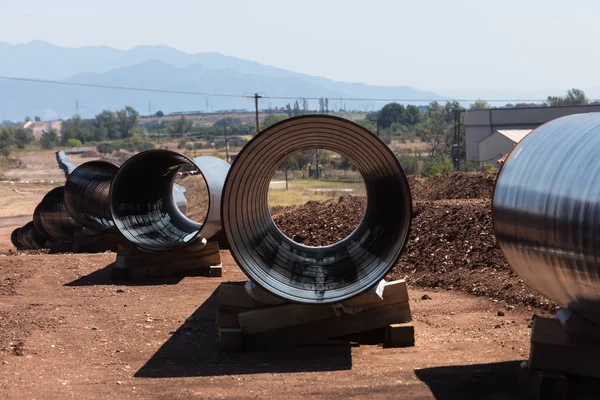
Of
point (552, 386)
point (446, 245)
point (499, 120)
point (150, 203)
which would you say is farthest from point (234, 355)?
point (499, 120)

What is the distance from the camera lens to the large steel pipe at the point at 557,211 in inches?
261

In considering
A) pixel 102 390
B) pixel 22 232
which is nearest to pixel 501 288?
pixel 102 390

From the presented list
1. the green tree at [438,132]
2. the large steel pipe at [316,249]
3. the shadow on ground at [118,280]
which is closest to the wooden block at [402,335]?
the large steel pipe at [316,249]

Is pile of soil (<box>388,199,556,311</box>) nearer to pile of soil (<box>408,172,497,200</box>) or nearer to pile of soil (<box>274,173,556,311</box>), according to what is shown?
pile of soil (<box>274,173,556,311</box>)

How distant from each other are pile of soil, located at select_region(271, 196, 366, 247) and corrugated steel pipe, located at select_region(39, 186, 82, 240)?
22.9 feet

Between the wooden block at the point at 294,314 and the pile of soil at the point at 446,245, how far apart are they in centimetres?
230

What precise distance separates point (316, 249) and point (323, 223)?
24.4 ft

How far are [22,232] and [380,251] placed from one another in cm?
2080

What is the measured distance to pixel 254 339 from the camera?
9.91 metres

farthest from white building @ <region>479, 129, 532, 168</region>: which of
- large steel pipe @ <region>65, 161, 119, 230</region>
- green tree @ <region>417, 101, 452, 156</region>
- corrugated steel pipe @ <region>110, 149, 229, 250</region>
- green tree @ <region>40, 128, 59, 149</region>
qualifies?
green tree @ <region>40, 128, 59, 149</region>

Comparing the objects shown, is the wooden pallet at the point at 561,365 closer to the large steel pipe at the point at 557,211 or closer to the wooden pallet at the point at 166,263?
the large steel pipe at the point at 557,211

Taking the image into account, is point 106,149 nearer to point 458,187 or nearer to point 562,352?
point 458,187

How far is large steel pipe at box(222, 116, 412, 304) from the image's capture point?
961cm

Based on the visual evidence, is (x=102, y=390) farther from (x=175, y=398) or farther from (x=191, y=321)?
(x=191, y=321)
